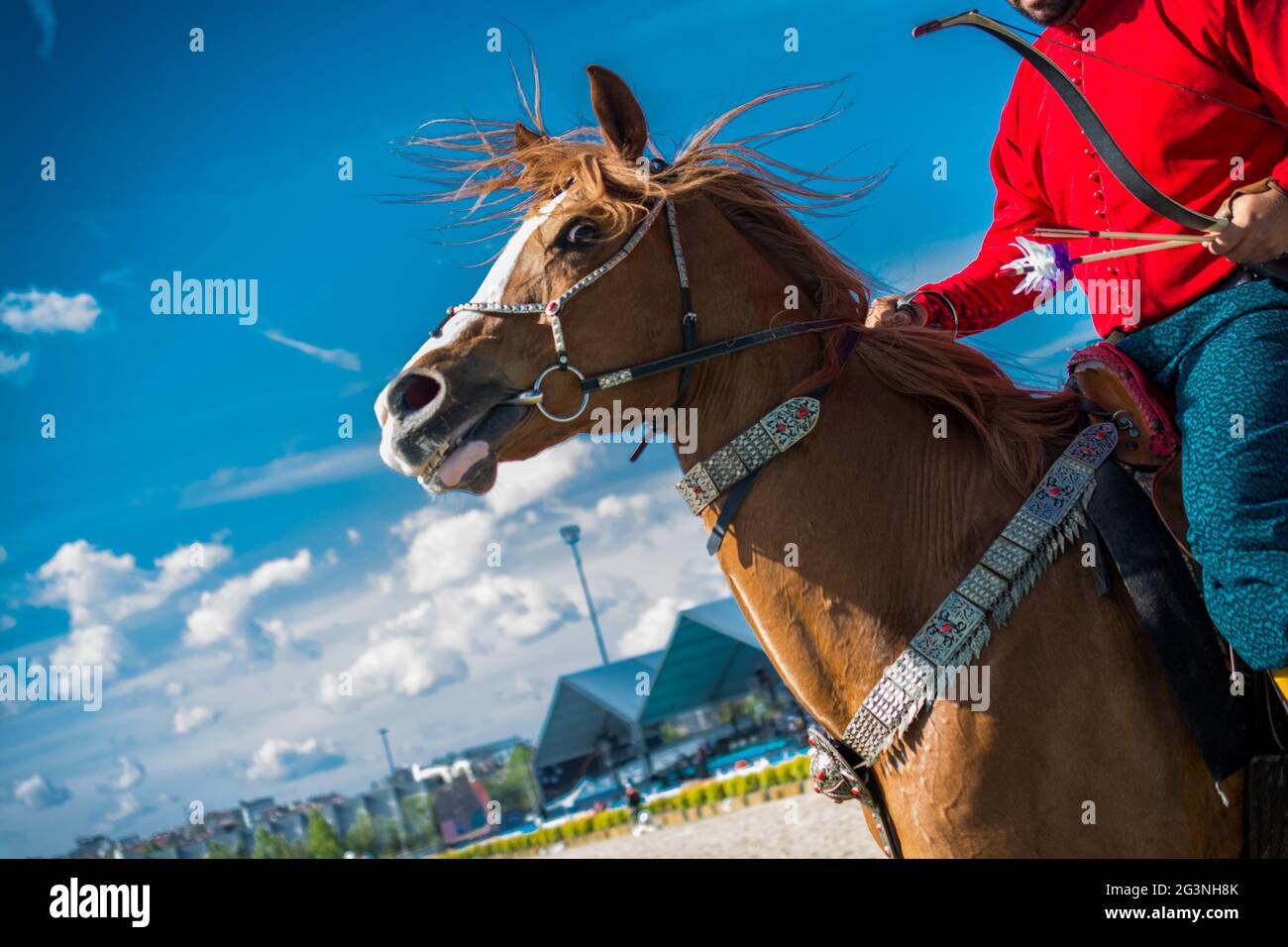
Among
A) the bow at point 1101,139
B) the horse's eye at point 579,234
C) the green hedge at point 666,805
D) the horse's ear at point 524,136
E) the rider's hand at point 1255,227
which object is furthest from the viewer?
the green hedge at point 666,805

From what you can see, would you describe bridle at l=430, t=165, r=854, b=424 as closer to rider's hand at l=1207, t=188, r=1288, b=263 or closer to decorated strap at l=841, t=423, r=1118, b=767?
decorated strap at l=841, t=423, r=1118, b=767

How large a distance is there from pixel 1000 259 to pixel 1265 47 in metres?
1.05

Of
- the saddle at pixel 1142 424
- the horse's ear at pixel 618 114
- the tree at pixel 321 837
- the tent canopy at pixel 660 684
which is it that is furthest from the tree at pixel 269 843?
the saddle at pixel 1142 424

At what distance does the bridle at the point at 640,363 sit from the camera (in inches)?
111

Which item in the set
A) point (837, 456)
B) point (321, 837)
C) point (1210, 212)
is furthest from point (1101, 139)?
point (321, 837)

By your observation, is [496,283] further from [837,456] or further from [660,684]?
[660,684]

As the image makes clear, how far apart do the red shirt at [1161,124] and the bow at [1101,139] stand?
93 millimetres

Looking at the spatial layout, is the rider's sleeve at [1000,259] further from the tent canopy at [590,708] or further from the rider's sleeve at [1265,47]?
the tent canopy at [590,708]

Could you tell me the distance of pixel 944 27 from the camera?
294 centimetres

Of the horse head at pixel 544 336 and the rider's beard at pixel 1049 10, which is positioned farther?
the rider's beard at pixel 1049 10

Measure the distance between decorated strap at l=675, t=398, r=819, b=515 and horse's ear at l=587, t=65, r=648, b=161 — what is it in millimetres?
916
